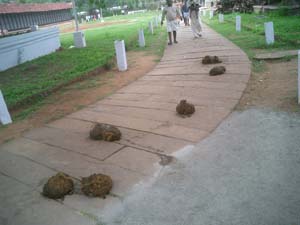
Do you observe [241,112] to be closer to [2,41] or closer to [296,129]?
[296,129]

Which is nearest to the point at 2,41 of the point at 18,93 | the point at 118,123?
the point at 18,93

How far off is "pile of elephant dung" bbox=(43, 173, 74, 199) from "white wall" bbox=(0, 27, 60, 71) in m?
8.63

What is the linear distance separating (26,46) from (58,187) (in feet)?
33.1

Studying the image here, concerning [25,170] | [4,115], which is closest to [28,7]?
[4,115]

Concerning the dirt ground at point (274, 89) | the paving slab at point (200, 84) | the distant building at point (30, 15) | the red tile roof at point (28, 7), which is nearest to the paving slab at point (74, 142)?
the dirt ground at point (274, 89)

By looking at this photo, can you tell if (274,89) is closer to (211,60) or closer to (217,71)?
(217,71)

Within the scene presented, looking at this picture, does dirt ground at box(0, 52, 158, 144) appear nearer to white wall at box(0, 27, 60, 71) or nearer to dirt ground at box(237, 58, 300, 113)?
dirt ground at box(237, 58, 300, 113)

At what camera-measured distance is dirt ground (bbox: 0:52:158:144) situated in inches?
225

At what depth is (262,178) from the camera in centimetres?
328

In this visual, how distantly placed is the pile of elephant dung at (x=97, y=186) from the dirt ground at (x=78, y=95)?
7.88ft

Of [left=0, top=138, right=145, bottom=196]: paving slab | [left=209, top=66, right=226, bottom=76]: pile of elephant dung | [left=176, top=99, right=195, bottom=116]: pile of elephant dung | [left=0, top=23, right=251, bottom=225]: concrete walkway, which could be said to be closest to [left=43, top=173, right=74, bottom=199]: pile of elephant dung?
[left=0, top=23, right=251, bottom=225]: concrete walkway

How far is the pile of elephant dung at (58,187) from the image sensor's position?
3.34 metres

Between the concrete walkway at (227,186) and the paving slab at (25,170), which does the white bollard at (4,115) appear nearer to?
the paving slab at (25,170)

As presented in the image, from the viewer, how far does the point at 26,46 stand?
12188mm
